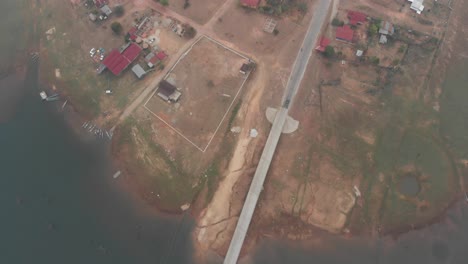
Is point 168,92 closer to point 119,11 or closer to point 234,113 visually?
point 234,113

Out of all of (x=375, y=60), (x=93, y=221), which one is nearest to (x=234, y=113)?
(x=375, y=60)

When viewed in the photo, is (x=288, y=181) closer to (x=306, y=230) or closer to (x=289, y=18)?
(x=306, y=230)

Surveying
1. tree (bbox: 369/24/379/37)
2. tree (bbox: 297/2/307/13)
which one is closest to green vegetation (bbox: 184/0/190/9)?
tree (bbox: 297/2/307/13)

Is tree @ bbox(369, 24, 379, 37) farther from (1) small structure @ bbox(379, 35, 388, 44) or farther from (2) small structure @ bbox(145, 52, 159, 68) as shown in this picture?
(2) small structure @ bbox(145, 52, 159, 68)

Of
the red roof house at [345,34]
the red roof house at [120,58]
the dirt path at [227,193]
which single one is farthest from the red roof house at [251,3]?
the red roof house at [120,58]

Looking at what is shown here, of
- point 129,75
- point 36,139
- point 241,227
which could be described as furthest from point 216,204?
point 36,139

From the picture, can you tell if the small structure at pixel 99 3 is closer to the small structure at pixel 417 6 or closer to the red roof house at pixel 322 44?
the red roof house at pixel 322 44
